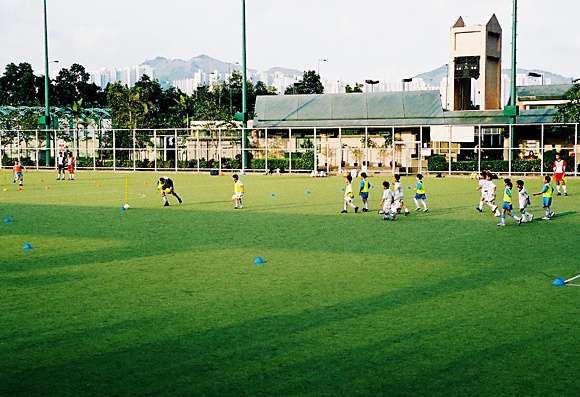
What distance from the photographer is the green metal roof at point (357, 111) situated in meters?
54.2

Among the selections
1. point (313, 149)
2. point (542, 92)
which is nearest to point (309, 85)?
point (542, 92)

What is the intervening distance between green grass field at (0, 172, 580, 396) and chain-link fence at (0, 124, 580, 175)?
27882 millimetres

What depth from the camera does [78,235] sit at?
1706 centimetres

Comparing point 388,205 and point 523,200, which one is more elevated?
point 523,200

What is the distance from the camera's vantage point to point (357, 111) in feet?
186

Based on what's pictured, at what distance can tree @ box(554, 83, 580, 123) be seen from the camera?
145 ft

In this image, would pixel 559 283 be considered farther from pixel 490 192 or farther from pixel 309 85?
pixel 309 85

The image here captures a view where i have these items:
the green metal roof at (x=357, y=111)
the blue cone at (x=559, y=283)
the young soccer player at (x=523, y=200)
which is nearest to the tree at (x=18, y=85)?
the green metal roof at (x=357, y=111)

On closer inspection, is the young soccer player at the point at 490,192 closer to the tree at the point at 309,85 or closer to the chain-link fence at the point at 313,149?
the chain-link fence at the point at 313,149

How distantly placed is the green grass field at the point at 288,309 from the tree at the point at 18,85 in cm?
7581

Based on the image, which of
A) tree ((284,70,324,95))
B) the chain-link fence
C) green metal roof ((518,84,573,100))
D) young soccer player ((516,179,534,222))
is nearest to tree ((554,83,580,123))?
the chain-link fence

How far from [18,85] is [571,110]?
70.2m

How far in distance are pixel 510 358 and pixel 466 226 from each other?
11.6m

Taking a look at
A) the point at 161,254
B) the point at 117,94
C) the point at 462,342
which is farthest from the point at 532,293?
the point at 117,94
